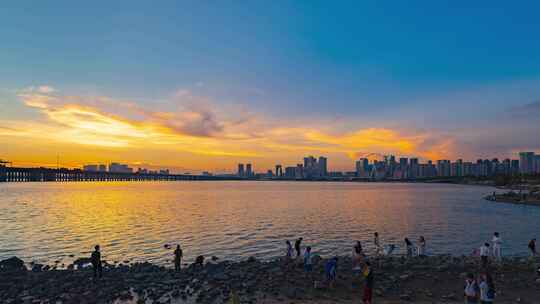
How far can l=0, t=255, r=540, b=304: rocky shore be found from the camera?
16.9 metres

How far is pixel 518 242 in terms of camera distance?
1331 inches

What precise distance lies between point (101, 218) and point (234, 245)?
32357mm

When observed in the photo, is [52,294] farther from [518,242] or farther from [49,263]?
[518,242]

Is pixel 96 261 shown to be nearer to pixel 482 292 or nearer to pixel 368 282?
pixel 368 282

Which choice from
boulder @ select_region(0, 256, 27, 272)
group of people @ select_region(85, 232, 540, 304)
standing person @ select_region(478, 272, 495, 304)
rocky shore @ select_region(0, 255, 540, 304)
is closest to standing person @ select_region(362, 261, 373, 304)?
group of people @ select_region(85, 232, 540, 304)

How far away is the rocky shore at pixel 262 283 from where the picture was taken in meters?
16.9

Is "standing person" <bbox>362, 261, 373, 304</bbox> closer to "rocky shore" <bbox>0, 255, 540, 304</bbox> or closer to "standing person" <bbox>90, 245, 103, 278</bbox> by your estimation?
"rocky shore" <bbox>0, 255, 540, 304</bbox>

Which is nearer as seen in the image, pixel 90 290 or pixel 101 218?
pixel 90 290

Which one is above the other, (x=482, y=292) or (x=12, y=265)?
(x=482, y=292)

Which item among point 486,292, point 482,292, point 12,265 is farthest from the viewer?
point 12,265

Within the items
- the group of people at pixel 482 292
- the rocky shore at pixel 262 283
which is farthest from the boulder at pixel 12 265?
the group of people at pixel 482 292

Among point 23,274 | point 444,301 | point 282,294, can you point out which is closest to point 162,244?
point 23,274

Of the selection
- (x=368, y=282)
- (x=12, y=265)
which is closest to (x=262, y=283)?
(x=368, y=282)

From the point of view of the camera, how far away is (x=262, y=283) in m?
19.1
